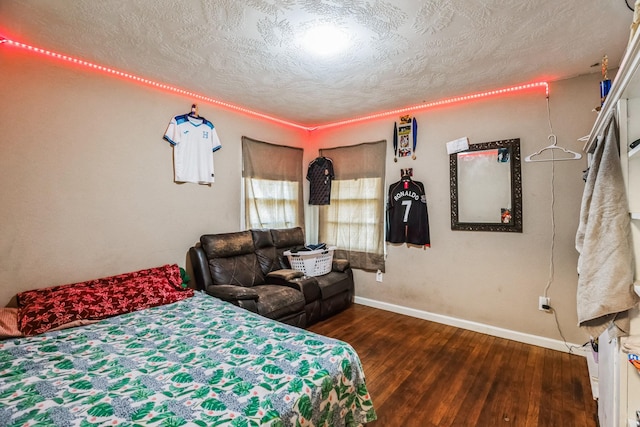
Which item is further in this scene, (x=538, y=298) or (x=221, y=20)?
(x=538, y=298)

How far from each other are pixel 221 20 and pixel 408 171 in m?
2.51

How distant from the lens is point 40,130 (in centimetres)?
217

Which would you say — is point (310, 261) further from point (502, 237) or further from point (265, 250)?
point (502, 237)

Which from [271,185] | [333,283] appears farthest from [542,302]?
[271,185]

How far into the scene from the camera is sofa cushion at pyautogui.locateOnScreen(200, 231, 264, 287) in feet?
9.80

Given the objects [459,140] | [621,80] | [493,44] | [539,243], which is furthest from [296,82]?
[539,243]

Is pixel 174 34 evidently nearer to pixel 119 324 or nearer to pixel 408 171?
pixel 119 324

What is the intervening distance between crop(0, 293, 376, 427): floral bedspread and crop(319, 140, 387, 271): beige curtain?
2169 millimetres

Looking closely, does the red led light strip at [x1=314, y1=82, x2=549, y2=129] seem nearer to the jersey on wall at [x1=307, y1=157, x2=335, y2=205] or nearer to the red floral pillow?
the jersey on wall at [x1=307, y1=157, x2=335, y2=205]

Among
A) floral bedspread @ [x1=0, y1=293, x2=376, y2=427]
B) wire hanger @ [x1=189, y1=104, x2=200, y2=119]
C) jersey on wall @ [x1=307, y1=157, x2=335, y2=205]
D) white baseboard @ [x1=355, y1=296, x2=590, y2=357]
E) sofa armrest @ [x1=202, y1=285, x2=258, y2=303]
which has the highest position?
wire hanger @ [x1=189, y1=104, x2=200, y2=119]

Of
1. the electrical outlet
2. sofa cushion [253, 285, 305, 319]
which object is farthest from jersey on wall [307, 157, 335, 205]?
the electrical outlet

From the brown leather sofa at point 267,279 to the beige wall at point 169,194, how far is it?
11.8 inches

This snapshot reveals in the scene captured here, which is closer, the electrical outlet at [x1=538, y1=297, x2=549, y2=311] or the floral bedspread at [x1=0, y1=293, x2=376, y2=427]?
the floral bedspread at [x1=0, y1=293, x2=376, y2=427]

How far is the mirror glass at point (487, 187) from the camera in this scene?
2854mm
